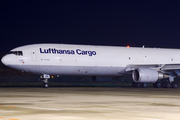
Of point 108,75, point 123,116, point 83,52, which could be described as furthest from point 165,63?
point 123,116

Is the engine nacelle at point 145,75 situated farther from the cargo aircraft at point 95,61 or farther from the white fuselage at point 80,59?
the white fuselage at point 80,59

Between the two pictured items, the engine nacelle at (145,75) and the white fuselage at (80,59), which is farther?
the engine nacelle at (145,75)

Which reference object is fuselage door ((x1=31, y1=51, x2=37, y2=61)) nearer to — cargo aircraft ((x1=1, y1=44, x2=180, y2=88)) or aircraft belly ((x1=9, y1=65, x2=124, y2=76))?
cargo aircraft ((x1=1, y1=44, x2=180, y2=88))

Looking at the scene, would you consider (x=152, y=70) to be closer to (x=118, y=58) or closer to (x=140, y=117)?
(x=118, y=58)

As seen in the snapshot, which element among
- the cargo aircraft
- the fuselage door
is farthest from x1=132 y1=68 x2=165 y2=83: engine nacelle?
the fuselage door

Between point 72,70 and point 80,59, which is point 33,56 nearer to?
point 72,70

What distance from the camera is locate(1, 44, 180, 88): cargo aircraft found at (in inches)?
1167

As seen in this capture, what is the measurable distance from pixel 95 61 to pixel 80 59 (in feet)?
5.67

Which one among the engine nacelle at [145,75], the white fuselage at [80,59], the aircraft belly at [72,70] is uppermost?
the white fuselage at [80,59]

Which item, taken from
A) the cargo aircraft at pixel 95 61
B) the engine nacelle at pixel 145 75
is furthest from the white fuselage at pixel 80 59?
the engine nacelle at pixel 145 75

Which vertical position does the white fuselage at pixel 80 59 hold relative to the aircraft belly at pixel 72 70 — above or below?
above

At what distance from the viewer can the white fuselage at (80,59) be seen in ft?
96.9

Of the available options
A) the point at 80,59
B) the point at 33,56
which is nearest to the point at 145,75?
the point at 80,59

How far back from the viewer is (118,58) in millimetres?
33531
